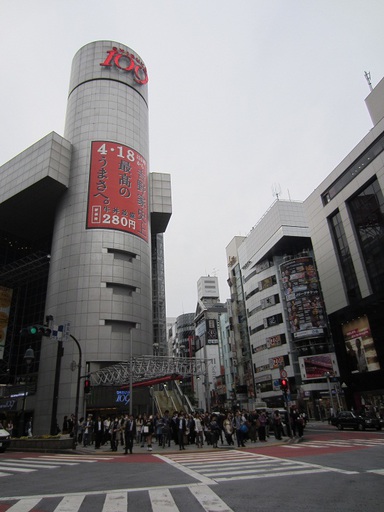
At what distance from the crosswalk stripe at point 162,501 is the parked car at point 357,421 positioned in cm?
2625

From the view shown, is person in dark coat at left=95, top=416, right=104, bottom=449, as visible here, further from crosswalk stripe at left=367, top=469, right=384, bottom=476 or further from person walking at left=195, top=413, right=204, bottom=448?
crosswalk stripe at left=367, top=469, right=384, bottom=476

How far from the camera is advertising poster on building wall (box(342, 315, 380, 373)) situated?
41.4 m

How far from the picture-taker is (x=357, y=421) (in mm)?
29859

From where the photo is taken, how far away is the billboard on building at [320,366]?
175ft

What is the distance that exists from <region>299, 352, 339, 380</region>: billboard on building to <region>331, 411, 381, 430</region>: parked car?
2175 cm

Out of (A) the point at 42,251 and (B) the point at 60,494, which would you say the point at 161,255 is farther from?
(B) the point at 60,494

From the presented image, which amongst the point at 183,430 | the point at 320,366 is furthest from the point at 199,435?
the point at 320,366

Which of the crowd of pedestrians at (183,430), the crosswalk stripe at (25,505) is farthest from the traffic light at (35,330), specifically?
the crosswalk stripe at (25,505)

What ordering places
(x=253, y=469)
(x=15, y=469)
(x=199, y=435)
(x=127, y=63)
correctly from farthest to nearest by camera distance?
1. (x=127, y=63)
2. (x=199, y=435)
3. (x=15, y=469)
4. (x=253, y=469)

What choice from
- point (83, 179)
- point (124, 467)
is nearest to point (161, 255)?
point (83, 179)

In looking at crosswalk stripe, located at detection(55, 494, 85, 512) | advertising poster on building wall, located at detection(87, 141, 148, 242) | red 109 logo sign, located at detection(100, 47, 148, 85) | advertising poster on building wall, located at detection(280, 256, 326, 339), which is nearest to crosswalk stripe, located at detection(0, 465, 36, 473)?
crosswalk stripe, located at detection(55, 494, 85, 512)

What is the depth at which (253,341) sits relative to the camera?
7312 cm

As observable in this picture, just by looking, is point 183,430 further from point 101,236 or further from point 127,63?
point 127,63

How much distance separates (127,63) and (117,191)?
2450 cm
